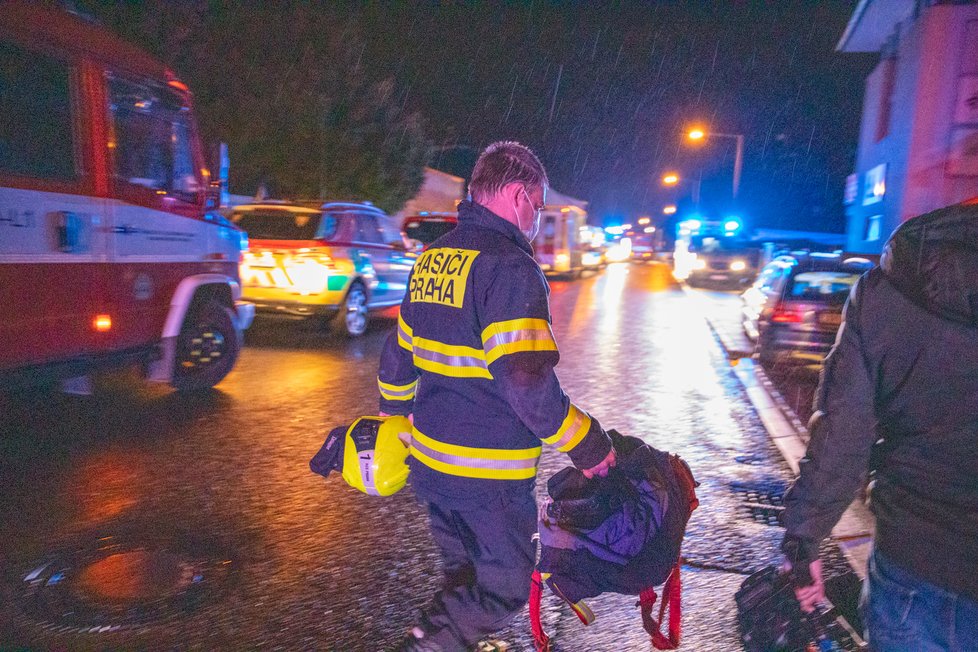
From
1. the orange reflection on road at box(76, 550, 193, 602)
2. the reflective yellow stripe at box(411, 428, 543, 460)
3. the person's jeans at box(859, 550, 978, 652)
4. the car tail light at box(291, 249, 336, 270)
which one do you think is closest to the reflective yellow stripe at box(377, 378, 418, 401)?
the reflective yellow stripe at box(411, 428, 543, 460)

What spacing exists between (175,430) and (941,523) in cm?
584

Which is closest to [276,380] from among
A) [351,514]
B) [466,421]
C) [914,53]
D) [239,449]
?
[239,449]

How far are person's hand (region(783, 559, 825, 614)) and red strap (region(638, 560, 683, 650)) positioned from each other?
736 mm

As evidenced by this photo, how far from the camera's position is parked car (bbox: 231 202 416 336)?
10.7 m

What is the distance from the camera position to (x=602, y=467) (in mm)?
2461

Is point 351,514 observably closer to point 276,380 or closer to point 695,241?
point 276,380

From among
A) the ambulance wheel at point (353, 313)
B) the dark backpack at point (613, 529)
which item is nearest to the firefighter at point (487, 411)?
the dark backpack at point (613, 529)

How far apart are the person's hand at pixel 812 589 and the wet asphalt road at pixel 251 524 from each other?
1.49 meters

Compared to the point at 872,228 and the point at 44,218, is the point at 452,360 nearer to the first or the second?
the point at 44,218

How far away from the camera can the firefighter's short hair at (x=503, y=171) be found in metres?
2.53

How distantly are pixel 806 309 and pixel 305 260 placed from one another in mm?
6587

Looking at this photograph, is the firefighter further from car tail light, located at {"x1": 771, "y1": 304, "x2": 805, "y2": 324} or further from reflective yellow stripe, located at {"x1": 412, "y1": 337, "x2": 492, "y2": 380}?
car tail light, located at {"x1": 771, "y1": 304, "x2": 805, "y2": 324}

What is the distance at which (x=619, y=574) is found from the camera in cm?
255

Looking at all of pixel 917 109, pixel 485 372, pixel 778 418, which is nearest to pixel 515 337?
pixel 485 372
